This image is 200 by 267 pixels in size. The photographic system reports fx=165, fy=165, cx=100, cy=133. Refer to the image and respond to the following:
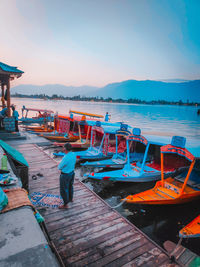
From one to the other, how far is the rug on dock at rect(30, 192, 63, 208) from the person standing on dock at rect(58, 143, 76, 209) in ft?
1.11

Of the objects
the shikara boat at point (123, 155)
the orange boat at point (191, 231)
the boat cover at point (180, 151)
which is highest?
the boat cover at point (180, 151)

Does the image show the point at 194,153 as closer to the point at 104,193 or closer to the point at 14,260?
the point at 104,193

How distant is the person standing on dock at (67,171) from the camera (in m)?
4.39

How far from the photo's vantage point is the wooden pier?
341 centimetres

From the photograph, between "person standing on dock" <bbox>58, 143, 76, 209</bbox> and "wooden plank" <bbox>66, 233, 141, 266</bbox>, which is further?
"person standing on dock" <bbox>58, 143, 76, 209</bbox>

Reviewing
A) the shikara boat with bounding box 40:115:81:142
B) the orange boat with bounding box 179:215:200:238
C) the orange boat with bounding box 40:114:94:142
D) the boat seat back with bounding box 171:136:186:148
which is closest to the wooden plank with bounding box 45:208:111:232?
the orange boat with bounding box 179:215:200:238

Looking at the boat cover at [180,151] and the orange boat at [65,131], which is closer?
the boat cover at [180,151]

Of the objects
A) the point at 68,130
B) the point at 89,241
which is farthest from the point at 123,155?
the point at 68,130

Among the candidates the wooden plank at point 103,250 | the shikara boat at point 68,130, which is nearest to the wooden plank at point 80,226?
the wooden plank at point 103,250

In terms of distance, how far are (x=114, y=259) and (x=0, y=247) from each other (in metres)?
2.34

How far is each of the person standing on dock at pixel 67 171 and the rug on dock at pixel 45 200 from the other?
0.34 m

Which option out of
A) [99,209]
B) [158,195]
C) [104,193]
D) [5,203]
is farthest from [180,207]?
[5,203]

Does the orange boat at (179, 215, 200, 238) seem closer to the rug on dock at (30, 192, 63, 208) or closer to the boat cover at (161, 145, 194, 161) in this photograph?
the boat cover at (161, 145, 194, 161)

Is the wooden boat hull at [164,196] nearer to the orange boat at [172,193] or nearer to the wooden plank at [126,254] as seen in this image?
the orange boat at [172,193]
